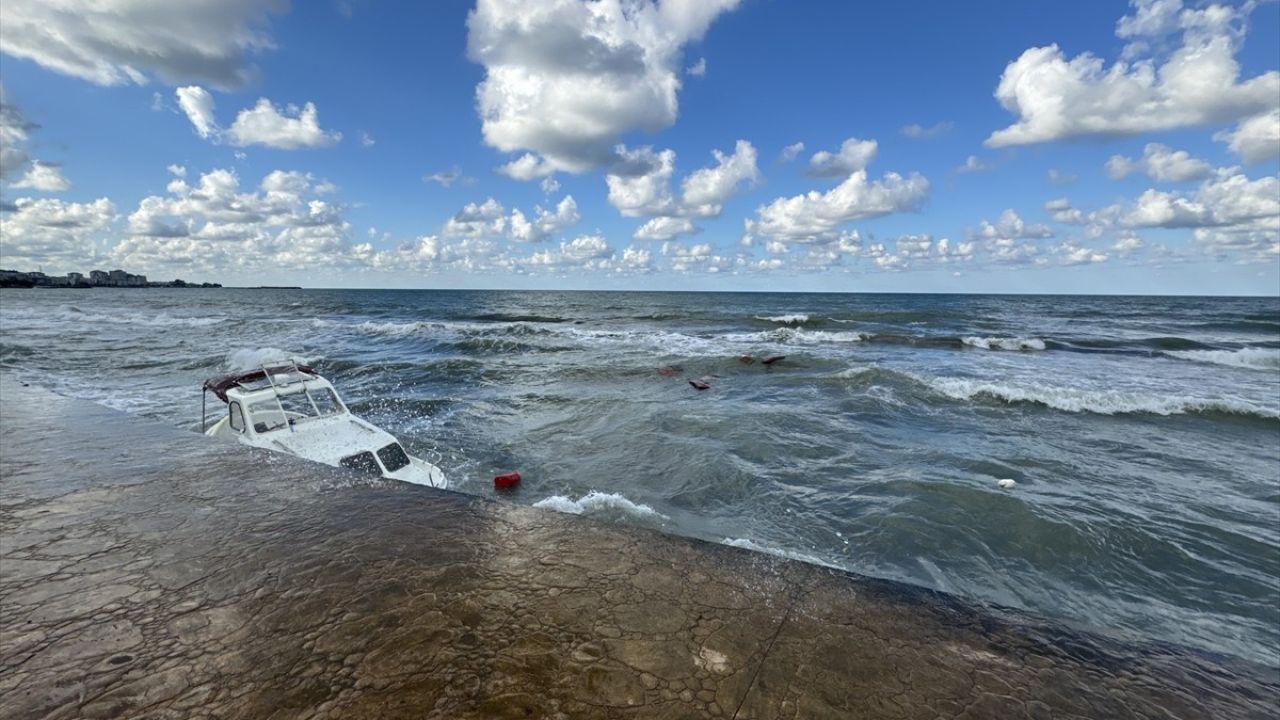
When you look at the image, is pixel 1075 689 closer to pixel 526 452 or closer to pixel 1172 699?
pixel 1172 699

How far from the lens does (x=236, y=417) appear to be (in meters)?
9.90

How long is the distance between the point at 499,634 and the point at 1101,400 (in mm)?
19539

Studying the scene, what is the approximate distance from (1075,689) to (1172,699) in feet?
1.33

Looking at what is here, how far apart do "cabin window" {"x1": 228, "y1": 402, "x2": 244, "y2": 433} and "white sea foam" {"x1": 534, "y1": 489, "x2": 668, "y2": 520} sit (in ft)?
18.8

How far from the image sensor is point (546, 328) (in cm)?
4069

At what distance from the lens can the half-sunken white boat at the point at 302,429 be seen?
8750 millimetres

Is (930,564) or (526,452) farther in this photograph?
(526,452)

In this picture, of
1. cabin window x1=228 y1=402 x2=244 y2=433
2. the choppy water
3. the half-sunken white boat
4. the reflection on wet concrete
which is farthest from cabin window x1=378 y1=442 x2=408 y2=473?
the reflection on wet concrete

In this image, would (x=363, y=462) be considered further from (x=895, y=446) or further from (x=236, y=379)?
(x=895, y=446)

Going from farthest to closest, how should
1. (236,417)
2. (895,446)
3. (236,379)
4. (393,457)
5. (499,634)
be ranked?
1. (895,446)
2. (236,379)
3. (236,417)
4. (393,457)
5. (499,634)

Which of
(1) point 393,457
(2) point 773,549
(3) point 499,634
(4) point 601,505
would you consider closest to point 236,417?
(1) point 393,457

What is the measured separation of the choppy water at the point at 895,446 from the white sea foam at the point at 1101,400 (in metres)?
0.09

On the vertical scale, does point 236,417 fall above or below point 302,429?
above

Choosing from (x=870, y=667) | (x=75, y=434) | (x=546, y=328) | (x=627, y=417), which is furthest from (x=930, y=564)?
(x=546, y=328)
